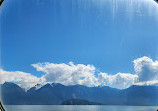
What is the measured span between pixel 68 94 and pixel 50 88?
14.3 feet

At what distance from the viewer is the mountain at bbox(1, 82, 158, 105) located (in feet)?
85.5

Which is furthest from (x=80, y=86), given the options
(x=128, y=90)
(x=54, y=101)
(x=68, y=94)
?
(x=128, y=90)

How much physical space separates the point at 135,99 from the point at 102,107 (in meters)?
5.76

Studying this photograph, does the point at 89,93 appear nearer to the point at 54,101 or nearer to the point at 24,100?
the point at 54,101

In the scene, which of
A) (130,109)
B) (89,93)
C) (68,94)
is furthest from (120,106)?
(68,94)

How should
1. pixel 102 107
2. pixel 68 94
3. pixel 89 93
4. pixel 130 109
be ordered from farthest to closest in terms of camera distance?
pixel 68 94
pixel 89 93
pixel 102 107
pixel 130 109

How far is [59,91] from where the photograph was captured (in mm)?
35000

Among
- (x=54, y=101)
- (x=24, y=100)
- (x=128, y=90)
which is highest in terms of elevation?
(x=128, y=90)

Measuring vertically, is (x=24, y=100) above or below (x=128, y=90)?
below

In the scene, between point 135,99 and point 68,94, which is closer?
point 135,99

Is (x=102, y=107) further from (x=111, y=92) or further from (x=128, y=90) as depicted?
(x=128, y=90)

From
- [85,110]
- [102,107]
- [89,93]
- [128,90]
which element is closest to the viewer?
[85,110]

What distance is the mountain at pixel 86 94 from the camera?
26048 mm

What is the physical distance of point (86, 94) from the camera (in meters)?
30.6
